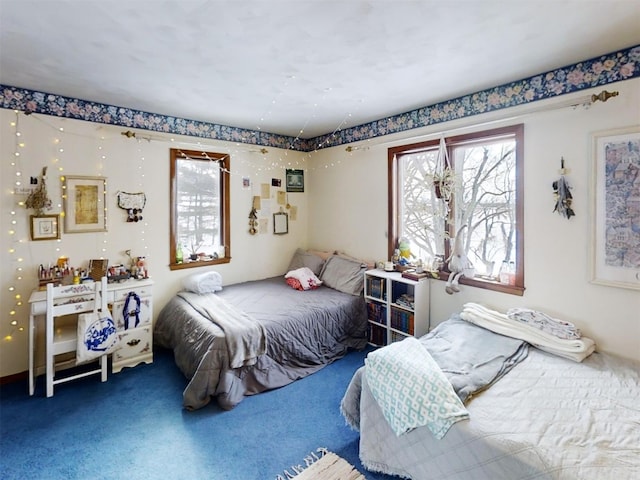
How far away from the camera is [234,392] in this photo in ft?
8.29

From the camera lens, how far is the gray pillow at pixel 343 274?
12.0ft

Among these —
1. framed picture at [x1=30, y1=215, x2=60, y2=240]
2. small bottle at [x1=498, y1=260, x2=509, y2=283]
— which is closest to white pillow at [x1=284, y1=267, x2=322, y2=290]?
small bottle at [x1=498, y1=260, x2=509, y2=283]

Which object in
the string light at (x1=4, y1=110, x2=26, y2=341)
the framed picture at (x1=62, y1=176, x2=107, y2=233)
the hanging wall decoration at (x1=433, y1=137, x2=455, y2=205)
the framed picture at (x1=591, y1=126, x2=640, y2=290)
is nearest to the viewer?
the framed picture at (x1=591, y1=126, x2=640, y2=290)

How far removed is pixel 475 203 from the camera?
2.97 metres

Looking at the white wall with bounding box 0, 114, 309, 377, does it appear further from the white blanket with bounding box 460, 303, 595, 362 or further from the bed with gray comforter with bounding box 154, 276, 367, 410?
the white blanket with bounding box 460, 303, 595, 362

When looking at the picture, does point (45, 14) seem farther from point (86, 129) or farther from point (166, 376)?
point (166, 376)

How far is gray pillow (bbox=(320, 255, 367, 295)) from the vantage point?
366 centimetres

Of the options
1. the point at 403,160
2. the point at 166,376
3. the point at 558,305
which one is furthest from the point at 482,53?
the point at 166,376

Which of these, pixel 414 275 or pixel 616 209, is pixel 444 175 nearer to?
pixel 414 275

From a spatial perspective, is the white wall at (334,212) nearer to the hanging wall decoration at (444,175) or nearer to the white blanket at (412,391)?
the hanging wall decoration at (444,175)

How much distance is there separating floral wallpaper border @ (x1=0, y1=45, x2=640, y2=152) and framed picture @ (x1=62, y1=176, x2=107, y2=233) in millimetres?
595

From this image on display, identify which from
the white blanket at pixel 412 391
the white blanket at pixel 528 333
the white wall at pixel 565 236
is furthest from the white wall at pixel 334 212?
the white blanket at pixel 412 391

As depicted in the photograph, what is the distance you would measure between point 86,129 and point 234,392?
2737mm

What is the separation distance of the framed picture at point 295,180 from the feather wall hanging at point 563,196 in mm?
3052
